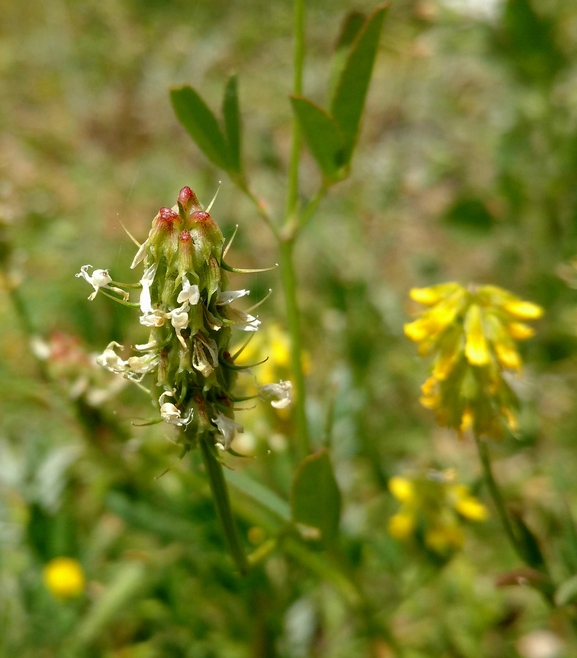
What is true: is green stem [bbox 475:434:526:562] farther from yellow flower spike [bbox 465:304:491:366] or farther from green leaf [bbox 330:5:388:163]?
green leaf [bbox 330:5:388:163]

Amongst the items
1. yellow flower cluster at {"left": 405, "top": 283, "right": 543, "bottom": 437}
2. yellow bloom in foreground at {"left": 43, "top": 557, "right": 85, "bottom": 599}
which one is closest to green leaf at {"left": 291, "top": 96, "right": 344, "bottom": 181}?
yellow flower cluster at {"left": 405, "top": 283, "right": 543, "bottom": 437}

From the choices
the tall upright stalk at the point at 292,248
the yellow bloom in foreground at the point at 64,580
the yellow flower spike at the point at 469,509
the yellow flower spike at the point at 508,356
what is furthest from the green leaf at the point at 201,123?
the yellow bloom in foreground at the point at 64,580

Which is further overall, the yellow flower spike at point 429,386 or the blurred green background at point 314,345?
the blurred green background at point 314,345

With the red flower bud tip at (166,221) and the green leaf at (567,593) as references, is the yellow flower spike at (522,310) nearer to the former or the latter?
the green leaf at (567,593)

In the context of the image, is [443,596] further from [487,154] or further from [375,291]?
[487,154]

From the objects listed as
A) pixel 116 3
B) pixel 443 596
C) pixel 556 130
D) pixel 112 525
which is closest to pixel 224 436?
pixel 443 596

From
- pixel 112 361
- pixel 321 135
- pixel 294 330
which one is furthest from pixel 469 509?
pixel 112 361
